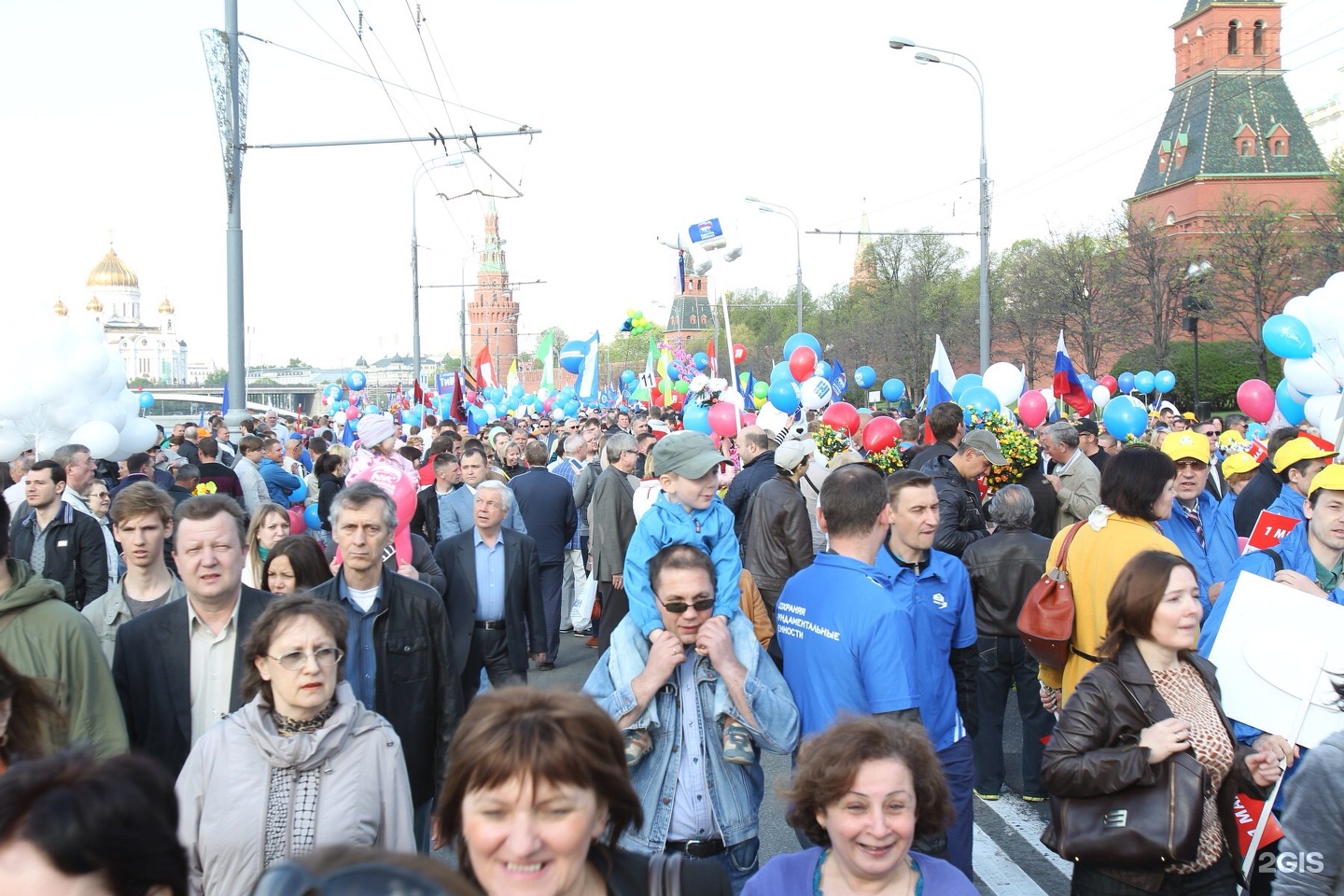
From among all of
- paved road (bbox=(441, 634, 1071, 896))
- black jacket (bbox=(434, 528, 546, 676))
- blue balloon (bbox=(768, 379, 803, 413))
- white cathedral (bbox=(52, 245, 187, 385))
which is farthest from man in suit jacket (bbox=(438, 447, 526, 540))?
white cathedral (bbox=(52, 245, 187, 385))

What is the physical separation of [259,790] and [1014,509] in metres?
4.48

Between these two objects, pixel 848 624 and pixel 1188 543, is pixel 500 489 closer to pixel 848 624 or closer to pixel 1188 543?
pixel 848 624

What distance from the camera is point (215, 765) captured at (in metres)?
2.99

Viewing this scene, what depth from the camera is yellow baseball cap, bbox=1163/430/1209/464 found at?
675cm

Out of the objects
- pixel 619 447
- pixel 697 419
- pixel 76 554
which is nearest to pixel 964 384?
pixel 697 419

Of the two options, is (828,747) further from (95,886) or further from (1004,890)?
(1004,890)

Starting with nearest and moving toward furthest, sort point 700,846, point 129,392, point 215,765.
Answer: point 215,765
point 700,846
point 129,392

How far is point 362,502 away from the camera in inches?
175

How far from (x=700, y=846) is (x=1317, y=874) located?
1609 millimetres

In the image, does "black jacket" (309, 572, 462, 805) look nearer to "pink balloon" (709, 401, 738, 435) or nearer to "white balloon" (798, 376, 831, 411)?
"pink balloon" (709, 401, 738, 435)

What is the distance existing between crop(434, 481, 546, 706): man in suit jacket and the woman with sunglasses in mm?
3373

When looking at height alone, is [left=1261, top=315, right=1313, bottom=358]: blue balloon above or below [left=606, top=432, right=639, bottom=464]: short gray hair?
above

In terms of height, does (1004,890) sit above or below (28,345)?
below

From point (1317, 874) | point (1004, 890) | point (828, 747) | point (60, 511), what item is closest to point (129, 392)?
point (60, 511)
